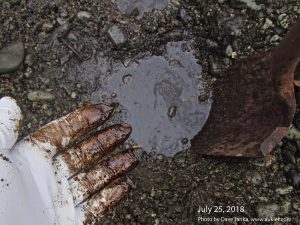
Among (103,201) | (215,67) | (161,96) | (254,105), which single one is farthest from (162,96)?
(103,201)

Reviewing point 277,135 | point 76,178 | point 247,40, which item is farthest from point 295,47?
point 76,178

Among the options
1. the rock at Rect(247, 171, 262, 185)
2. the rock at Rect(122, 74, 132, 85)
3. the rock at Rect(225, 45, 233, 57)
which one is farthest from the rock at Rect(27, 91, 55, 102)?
the rock at Rect(247, 171, 262, 185)

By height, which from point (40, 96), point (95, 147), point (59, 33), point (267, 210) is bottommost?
point (267, 210)

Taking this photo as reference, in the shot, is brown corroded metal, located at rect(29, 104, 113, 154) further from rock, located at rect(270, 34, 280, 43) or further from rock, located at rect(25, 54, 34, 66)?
rock, located at rect(270, 34, 280, 43)

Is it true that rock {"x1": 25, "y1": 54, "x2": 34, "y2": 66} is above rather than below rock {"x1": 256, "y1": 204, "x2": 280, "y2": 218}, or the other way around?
above

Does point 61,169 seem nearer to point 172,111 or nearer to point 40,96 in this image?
point 40,96

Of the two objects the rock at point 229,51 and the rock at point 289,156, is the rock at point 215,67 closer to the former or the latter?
the rock at point 229,51

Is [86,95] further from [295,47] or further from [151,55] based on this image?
[295,47]
